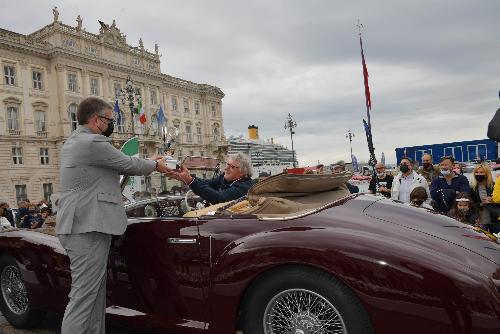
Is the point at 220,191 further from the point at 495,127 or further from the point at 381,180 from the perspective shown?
the point at 381,180

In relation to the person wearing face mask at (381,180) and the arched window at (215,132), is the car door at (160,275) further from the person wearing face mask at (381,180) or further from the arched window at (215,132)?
the arched window at (215,132)

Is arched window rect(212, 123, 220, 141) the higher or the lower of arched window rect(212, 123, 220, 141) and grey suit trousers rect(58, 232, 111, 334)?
the higher

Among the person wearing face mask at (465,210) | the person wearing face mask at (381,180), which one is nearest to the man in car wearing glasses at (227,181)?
the person wearing face mask at (465,210)

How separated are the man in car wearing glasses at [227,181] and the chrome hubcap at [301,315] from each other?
1355 millimetres

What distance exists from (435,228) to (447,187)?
3.85 meters

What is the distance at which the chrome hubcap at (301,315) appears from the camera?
7.09 ft

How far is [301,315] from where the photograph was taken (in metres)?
2.23

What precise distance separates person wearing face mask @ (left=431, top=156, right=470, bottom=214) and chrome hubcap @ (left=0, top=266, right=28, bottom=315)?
5434 millimetres

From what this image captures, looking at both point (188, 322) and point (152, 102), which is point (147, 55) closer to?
point (152, 102)

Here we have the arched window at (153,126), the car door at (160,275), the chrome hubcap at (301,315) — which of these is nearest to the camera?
the chrome hubcap at (301,315)

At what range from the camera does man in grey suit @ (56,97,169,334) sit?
8.68 ft

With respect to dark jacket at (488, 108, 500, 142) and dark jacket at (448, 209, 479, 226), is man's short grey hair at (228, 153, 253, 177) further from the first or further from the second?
dark jacket at (448, 209, 479, 226)

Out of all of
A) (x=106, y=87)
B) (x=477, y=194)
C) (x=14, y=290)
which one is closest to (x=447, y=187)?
(x=477, y=194)

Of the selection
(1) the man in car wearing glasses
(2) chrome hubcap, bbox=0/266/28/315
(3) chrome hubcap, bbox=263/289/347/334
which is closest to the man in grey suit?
(1) the man in car wearing glasses
